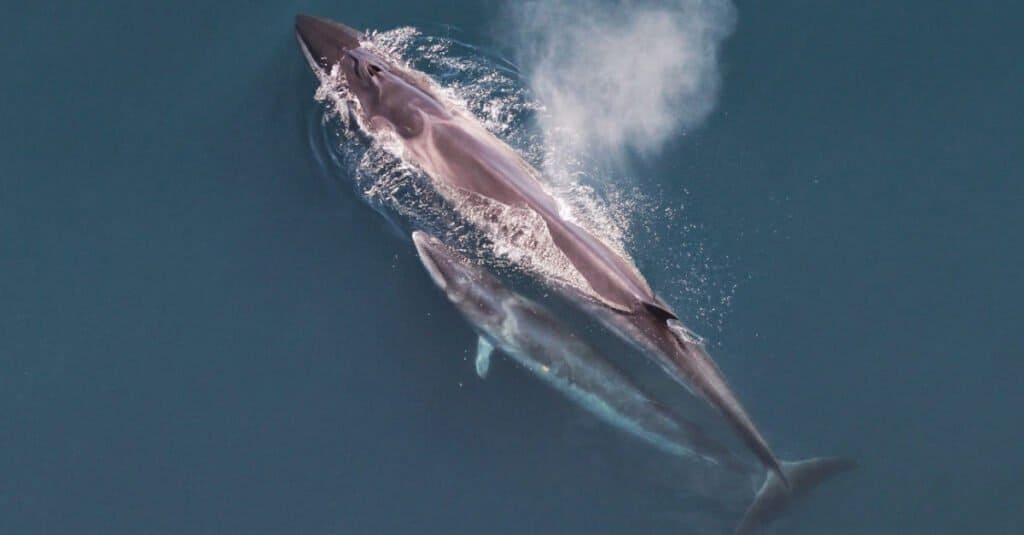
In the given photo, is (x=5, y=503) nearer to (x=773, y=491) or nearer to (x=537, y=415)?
(x=537, y=415)

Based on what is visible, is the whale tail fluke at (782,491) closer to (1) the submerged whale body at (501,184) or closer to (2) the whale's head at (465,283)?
(1) the submerged whale body at (501,184)

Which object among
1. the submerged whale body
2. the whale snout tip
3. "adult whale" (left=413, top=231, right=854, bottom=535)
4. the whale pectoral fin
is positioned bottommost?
the whale pectoral fin

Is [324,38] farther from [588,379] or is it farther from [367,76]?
[588,379]

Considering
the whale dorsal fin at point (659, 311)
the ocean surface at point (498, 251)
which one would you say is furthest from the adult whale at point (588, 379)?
the whale dorsal fin at point (659, 311)

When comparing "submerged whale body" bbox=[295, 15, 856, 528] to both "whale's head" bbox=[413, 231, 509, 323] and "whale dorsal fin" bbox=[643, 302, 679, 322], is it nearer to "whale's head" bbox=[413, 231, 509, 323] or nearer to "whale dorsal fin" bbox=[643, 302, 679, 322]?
"whale dorsal fin" bbox=[643, 302, 679, 322]

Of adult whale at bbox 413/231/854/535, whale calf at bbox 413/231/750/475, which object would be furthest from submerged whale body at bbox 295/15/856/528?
whale calf at bbox 413/231/750/475

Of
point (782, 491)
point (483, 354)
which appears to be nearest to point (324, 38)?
point (483, 354)

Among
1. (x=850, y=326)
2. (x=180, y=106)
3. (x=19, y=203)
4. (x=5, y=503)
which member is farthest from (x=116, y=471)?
(x=850, y=326)
